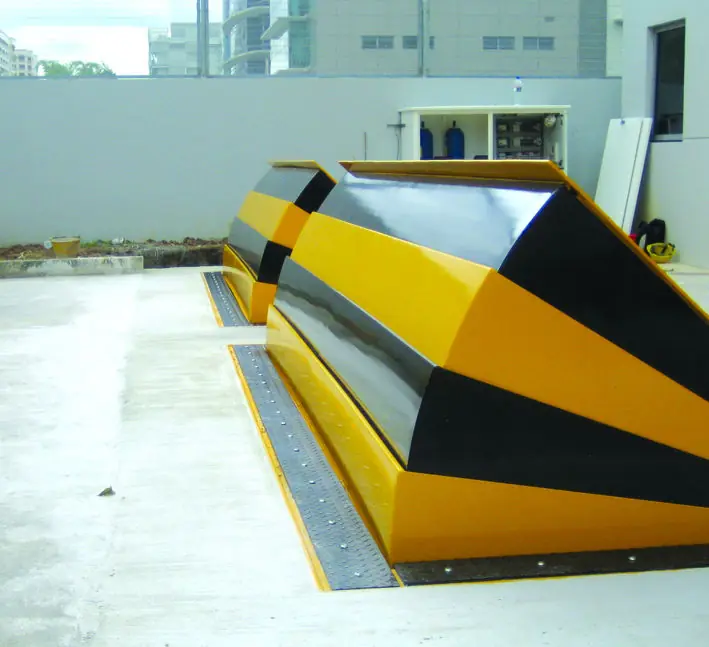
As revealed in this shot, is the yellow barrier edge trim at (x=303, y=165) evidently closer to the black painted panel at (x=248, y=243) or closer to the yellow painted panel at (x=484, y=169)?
the black painted panel at (x=248, y=243)

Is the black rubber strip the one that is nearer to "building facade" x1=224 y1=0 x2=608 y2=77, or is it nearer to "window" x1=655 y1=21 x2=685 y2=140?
"window" x1=655 y1=21 x2=685 y2=140

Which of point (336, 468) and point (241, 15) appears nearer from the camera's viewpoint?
point (336, 468)

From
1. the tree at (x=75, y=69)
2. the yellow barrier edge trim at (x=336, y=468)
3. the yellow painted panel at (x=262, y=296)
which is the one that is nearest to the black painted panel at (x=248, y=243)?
the yellow painted panel at (x=262, y=296)

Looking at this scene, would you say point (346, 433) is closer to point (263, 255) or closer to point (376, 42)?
point (263, 255)

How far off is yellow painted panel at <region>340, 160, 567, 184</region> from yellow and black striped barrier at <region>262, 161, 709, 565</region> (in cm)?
1

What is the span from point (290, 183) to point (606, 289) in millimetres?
4788

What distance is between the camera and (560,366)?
8.98 feet

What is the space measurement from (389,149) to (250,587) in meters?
9.96

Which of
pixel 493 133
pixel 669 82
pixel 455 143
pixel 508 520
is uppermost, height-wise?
pixel 669 82

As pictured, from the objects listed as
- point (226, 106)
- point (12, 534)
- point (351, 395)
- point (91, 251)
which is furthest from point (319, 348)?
point (226, 106)

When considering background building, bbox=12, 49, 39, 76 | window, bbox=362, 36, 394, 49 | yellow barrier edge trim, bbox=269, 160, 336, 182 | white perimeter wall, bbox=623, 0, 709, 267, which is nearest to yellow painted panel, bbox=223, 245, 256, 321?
yellow barrier edge trim, bbox=269, 160, 336, 182

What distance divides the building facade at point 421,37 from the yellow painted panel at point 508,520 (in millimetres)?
9952

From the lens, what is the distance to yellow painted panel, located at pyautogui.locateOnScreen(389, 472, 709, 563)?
270cm

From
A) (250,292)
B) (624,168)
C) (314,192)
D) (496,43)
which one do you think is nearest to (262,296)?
(250,292)
